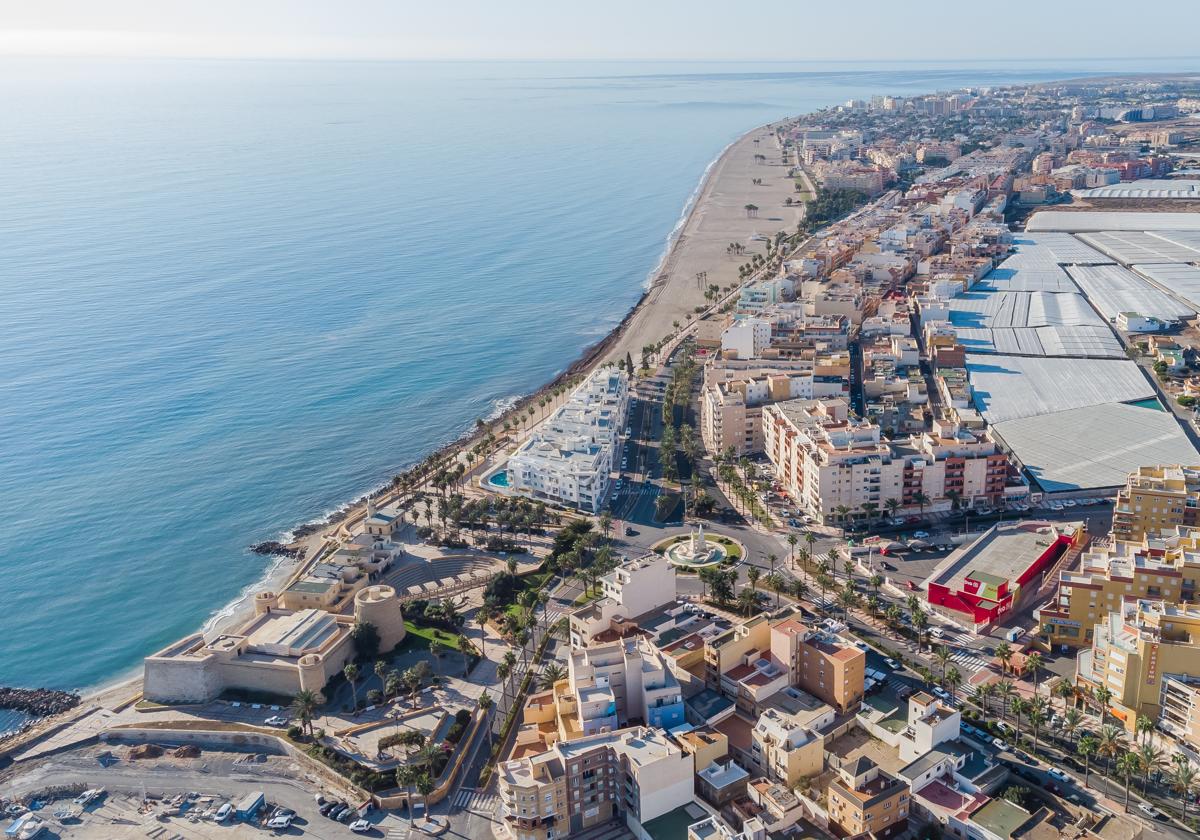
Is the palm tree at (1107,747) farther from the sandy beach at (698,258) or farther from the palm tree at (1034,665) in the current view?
the sandy beach at (698,258)

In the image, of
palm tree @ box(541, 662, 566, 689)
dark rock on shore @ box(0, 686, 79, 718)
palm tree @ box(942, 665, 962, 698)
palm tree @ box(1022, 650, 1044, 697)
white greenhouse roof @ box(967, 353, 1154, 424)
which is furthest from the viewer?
white greenhouse roof @ box(967, 353, 1154, 424)

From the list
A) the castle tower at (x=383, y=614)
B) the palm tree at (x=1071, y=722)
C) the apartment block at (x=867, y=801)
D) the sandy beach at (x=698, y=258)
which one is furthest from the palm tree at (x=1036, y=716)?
the sandy beach at (x=698, y=258)

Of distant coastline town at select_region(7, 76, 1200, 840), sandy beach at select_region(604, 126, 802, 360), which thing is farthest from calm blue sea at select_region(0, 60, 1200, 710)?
distant coastline town at select_region(7, 76, 1200, 840)

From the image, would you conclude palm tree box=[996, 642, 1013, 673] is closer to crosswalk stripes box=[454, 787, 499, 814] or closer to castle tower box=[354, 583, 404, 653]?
crosswalk stripes box=[454, 787, 499, 814]

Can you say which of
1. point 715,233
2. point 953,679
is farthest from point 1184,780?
point 715,233

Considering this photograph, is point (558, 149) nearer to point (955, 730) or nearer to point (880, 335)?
point (880, 335)

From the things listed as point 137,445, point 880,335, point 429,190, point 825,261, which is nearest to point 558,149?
point 429,190

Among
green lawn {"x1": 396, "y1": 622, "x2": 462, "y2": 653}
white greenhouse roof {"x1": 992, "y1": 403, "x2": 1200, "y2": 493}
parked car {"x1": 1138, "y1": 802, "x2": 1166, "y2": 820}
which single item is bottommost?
green lawn {"x1": 396, "y1": 622, "x2": 462, "y2": 653}

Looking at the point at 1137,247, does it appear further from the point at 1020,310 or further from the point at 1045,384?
the point at 1045,384
